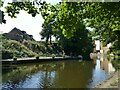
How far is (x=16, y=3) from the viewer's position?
36.8 feet

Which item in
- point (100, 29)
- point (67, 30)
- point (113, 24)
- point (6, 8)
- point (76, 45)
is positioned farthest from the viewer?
point (76, 45)

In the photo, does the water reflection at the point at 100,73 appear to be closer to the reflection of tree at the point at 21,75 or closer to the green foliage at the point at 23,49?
the reflection of tree at the point at 21,75

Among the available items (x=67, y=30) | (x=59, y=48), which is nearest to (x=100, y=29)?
(x=59, y=48)

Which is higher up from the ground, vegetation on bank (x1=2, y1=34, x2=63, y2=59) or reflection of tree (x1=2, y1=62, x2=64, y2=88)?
vegetation on bank (x1=2, y1=34, x2=63, y2=59)

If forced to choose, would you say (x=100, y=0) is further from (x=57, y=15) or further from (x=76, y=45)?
(x=76, y=45)

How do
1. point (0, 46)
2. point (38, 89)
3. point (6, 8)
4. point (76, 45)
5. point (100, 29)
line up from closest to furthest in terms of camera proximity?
1. point (6, 8)
2. point (38, 89)
3. point (0, 46)
4. point (100, 29)
5. point (76, 45)

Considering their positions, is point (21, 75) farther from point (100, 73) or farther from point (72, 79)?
point (100, 73)

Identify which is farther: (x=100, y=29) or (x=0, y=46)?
(x=100, y=29)

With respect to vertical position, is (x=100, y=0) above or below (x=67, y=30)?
above

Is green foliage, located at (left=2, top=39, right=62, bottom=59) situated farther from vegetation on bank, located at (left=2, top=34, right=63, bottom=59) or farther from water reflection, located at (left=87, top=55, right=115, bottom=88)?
water reflection, located at (left=87, top=55, right=115, bottom=88)

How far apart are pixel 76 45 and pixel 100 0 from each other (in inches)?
2833

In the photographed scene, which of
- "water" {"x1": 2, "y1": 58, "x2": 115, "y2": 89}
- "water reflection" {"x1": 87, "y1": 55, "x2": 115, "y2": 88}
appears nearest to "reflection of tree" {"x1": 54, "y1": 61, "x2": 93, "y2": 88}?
"water" {"x1": 2, "y1": 58, "x2": 115, "y2": 89}

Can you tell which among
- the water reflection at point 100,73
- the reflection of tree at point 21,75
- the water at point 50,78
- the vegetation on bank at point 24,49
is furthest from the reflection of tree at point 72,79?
the vegetation on bank at point 24,49

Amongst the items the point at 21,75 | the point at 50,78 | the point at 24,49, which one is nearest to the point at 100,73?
the point at 50,78
